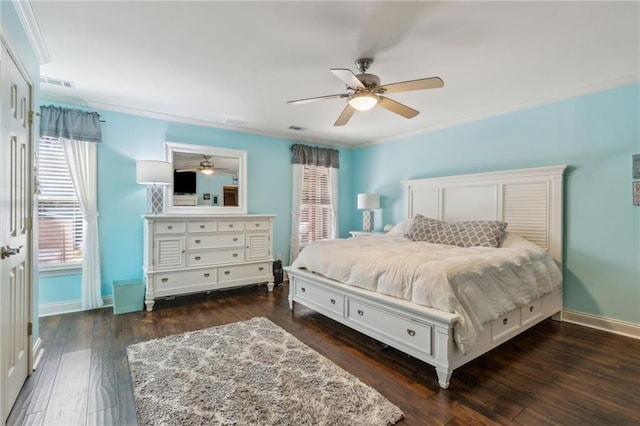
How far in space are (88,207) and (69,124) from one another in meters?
0.97

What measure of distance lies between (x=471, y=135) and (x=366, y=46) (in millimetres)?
2534

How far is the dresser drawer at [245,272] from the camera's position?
13.8 feet

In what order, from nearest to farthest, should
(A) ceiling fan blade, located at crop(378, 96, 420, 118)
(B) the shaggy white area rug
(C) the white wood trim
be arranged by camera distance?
1. (B) the shaggy white area rug
2. (C) the white wood trim
3. (A) ceiling fan blade, located at crop(378, 96, 420, 118)

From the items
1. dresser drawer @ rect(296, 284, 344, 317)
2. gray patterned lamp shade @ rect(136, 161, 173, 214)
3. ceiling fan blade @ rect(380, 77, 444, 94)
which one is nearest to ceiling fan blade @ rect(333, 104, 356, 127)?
ceiling fan blade @ rect(380, 77, 444, 94)

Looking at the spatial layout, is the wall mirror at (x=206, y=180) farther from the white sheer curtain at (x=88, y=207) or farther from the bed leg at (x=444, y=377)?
the bed leg at (x=444, y=377)

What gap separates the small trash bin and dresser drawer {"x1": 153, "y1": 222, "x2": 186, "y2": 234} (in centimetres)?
66

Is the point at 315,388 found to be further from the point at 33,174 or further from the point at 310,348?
the point at 33,174

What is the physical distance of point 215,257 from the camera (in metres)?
4.15

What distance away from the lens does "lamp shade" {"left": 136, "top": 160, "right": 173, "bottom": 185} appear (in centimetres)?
374

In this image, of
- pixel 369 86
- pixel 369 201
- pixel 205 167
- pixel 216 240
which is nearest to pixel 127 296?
pixel 216 240

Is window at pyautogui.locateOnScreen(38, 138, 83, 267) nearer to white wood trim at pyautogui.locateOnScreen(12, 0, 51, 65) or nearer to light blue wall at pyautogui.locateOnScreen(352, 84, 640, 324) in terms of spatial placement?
white wood trim at pyautogui.locateOnScreen(12, 0, 51, 65)

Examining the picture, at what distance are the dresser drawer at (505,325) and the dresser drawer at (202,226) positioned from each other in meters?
3.35

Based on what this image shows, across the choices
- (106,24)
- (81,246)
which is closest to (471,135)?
(106,24)

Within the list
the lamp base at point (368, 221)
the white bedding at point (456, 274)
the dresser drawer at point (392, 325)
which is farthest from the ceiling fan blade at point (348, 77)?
the lamp base at point (368, 221)
